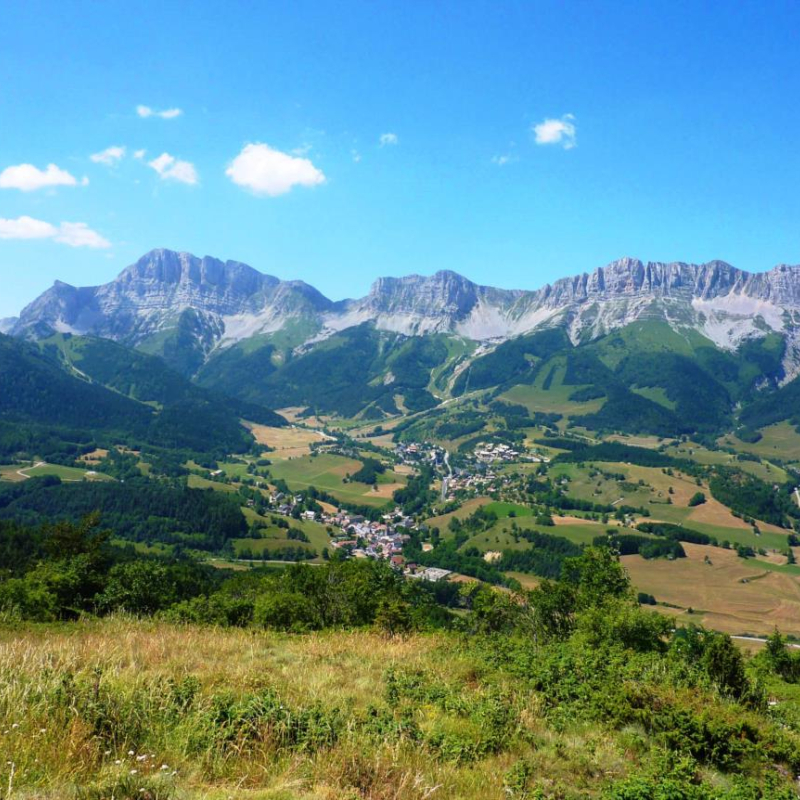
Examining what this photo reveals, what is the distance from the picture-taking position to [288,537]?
340 ft

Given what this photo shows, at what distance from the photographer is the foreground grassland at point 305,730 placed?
476 cm

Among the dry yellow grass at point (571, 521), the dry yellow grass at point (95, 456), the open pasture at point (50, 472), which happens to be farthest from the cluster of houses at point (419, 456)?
the dry yellow grass at point (95, 456)

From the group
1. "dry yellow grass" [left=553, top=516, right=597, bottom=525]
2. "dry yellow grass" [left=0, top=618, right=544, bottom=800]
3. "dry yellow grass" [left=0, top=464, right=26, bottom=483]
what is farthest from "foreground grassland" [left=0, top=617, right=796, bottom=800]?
"dry yellow grass" [left=0, top=464, right=26, bottom=483]

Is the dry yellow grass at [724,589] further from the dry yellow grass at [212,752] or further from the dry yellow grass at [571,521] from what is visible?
the dry yellow grass at [212,752]

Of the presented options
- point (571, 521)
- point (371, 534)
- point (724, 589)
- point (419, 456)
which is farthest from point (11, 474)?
point (724, 589)

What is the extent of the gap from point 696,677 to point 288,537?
9829 centimetres

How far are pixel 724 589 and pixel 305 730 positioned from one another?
9539cm

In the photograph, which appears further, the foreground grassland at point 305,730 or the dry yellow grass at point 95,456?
the dry yellow grass at point 95,456

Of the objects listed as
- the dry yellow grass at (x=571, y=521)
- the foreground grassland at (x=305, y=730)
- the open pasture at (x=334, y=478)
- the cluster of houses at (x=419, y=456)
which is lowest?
the open pasture at (x=334, y=478)

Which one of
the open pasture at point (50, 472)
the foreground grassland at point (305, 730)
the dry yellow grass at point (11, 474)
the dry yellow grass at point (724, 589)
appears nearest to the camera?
the foreground grassland at point (305, 730)

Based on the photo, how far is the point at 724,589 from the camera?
266 ft

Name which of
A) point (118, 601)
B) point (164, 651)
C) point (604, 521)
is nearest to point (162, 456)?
point (604, 521)

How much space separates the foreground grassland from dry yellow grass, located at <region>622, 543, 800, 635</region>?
70548 mm

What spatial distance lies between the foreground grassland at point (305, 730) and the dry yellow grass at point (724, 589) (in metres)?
70.5
